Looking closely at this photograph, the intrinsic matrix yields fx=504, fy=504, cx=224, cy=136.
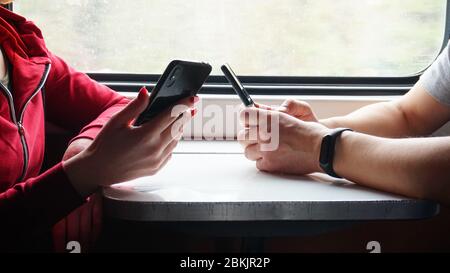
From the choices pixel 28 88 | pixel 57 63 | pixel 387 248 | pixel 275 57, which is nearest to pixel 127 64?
pixel 57 63

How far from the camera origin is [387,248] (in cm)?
174

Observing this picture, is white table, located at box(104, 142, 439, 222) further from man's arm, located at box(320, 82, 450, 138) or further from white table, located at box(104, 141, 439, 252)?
man's arm, located at box(320, 82, 450, 138)

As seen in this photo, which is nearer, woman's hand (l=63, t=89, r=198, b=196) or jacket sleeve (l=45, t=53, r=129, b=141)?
woman's hand (l=63, t=89, r=198, b=196)

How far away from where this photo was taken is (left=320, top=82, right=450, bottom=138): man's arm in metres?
1.29

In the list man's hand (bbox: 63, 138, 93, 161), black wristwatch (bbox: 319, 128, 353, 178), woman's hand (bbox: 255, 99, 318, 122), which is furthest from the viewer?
woman's hand (bbox: 255, 99, 318, 122)

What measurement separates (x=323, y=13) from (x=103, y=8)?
0.72 meters

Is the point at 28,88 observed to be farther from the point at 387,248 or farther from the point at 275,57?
the point at 387,248

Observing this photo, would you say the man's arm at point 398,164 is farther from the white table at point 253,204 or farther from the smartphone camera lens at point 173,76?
the smartphone camera lens at point 173,76

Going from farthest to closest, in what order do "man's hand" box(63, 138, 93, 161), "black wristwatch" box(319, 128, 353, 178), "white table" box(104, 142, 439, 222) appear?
1. "man's hand" box(63, 138, 93, 161)
2. "black wristwatch" box(319, 128, 353, 178)
3. "white table" box(104, 142, 439, 222)

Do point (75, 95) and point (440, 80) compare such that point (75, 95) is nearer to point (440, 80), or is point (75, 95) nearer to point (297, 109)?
point (297, 109)

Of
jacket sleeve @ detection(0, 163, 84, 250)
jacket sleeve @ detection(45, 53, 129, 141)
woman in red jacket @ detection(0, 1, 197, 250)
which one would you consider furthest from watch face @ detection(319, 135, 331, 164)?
jacket sleeve @ detection(45, 53, 129, 141)

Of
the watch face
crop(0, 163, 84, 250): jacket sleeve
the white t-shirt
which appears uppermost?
the white t-shirt

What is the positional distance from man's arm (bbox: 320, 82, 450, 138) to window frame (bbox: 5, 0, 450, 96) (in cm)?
36

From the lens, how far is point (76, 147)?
1050 millimetres
